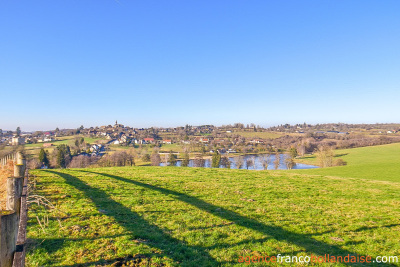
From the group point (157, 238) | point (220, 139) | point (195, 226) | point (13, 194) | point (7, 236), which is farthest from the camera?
point (220, 139)

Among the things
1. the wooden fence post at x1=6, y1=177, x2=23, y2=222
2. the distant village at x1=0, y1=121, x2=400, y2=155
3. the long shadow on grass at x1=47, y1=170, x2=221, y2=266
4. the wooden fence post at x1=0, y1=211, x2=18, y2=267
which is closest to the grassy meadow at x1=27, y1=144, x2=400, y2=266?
the long shadow on grass at x1=47, y1=170, x2=221, y2=266

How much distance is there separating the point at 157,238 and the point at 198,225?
1.50 m

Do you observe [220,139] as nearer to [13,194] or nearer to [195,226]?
[195,226]

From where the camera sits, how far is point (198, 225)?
6.29 meters

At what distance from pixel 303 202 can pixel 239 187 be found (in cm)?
355

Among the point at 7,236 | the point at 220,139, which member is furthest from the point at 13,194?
the point at 220,139

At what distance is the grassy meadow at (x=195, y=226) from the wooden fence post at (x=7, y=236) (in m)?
2.50

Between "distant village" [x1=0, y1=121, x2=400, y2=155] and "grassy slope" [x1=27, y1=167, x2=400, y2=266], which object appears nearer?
"grassy slope" [x1=27, y1=167, x2=400, y2=266]

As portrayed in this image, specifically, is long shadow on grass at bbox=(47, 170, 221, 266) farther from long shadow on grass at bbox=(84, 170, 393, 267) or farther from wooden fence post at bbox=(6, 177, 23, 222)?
wooden fence post at bbox=(6, 177, 23, 222)

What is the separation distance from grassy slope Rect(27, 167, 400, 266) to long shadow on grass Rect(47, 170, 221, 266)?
24 millimetres

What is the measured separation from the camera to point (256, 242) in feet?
17.6

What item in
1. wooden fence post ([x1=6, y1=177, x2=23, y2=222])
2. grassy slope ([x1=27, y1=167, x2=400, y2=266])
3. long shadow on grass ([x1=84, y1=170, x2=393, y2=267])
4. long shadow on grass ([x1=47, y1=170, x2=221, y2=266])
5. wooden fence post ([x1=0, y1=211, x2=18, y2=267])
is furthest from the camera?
long shadow on grass ([x1=84, y1=170, x2=393, y2=267])

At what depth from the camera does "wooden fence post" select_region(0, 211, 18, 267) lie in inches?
72.4

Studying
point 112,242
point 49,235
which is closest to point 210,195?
point 112,242
